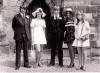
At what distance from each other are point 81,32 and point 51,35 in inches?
54.9

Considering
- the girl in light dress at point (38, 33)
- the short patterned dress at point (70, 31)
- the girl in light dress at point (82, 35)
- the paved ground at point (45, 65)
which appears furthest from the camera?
the girl in light dress at point (38, 33)

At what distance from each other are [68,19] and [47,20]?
3159mm

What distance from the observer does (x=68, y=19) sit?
11711 mm

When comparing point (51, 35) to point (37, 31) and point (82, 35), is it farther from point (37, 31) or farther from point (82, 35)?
point (82, 35)

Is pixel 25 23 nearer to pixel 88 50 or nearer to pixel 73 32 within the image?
pixel 73 32

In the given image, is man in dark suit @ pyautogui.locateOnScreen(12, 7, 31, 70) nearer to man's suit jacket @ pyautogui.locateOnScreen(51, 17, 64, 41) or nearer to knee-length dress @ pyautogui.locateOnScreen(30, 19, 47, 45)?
knee-length dress @ pyautogui.locateOnScreen(30, 19, 47, 45)

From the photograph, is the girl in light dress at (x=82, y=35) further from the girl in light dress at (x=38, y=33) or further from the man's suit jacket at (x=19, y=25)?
the man's suit jacket at (x=19, y=25)

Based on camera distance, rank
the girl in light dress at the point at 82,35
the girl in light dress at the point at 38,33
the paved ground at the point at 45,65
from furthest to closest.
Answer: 1. the girl in light dress at the point at 38,33
2. the paved ground at the point at 45,65
3. the girl in light dress at the point at 82,35

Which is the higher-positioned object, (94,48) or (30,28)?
(30,28)

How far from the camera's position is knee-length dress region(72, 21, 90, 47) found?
1130 centimetres

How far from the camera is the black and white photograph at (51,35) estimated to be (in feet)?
37.9

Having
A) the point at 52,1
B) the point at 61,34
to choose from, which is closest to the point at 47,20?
the point at 52,1

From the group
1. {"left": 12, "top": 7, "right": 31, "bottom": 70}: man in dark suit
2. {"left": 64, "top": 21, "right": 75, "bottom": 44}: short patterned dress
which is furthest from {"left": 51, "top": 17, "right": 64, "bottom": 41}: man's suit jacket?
{"left": 12, "top": 7, "right": 31, "bottom": 70}: man in dark suit

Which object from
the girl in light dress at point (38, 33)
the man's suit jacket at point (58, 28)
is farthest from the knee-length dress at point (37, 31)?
the man's suit jacket at point (58, 28)
